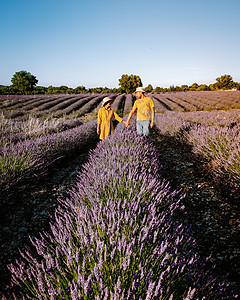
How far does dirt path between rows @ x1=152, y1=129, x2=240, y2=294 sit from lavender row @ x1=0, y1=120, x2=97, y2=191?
2.64 meters

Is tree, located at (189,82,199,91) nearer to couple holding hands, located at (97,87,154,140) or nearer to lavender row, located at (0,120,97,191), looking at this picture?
couple holding hands, located at (97,87,154,140)

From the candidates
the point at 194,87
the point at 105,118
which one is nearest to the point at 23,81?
the point at 194,87

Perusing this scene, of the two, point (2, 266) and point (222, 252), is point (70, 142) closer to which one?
point (2, 266)

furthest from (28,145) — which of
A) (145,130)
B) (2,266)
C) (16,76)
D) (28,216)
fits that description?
(16,76)

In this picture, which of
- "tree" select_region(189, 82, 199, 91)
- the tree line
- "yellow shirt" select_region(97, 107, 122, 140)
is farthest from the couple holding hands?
"tree" select_region(189, 82, 199, 91)

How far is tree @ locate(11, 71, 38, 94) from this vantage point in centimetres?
4934

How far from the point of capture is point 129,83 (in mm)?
49719

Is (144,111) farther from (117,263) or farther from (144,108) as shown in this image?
(117,263)

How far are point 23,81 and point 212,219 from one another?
59.3 metres

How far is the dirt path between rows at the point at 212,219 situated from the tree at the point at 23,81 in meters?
55.3

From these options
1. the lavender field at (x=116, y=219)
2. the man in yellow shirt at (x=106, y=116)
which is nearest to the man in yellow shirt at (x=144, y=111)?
the man in yellow shirt at (x=106, y=116)

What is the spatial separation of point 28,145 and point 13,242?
7.39ft

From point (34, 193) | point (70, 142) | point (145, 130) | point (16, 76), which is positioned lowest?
point (34, 193)

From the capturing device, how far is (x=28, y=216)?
271cm
